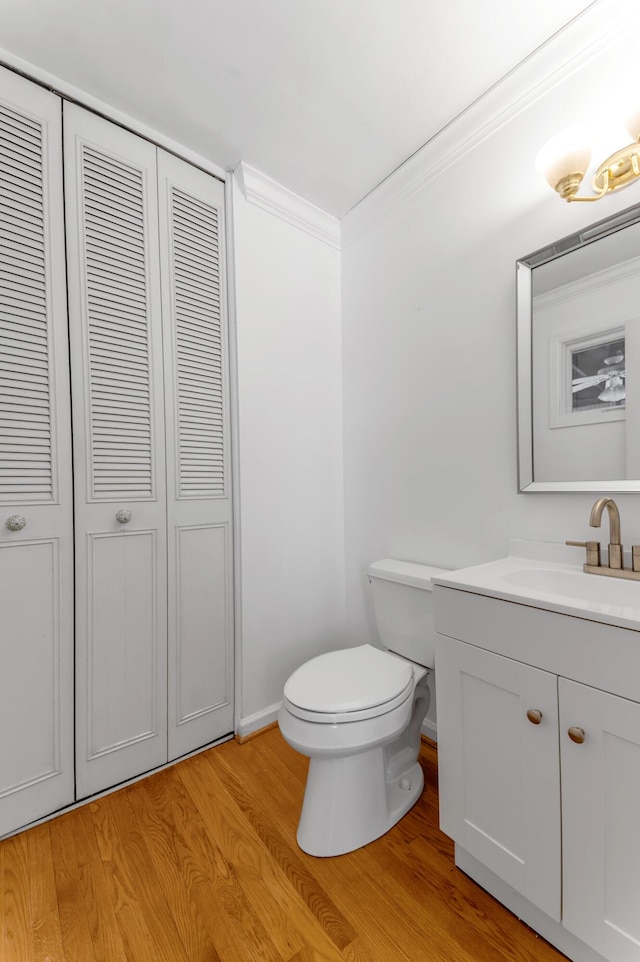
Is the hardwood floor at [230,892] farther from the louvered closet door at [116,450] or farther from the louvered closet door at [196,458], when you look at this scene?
the louvered closet door at [196,458]

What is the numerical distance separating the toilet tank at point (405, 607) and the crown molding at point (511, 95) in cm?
153

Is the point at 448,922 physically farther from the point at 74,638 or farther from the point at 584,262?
the point at 584,262

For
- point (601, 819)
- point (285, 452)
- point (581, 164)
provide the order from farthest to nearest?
point (285, 452) → point (581, 164) → point (601, 819)

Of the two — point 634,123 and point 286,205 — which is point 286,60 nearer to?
point 286,205

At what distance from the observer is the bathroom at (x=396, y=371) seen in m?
1.34

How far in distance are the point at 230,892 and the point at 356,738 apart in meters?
0.50

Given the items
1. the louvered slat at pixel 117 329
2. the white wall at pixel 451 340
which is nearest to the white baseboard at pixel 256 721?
the white wall at pixel 451 340

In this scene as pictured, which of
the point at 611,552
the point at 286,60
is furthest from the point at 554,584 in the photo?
the point at 286,60

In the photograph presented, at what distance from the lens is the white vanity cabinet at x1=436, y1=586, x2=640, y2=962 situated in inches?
32.2

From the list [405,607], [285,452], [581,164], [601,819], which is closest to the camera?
[601,819]

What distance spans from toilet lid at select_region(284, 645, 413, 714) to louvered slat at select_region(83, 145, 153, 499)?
0.85 metres

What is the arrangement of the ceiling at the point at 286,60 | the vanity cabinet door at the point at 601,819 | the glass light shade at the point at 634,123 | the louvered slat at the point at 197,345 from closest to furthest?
the vanity cabinet door at the point at 601,819
the glass light shade at the point at 634,123
the ceiling at the point at 286,60
the louvered slat at the point at 197,345

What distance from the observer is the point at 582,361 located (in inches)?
50.1

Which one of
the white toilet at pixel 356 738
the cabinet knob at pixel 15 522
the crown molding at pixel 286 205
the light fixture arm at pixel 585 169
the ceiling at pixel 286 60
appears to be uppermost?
the ceiling at pixel 286 60
